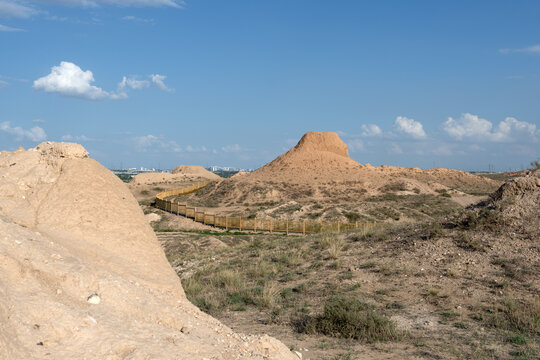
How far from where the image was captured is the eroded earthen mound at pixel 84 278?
3467 mm

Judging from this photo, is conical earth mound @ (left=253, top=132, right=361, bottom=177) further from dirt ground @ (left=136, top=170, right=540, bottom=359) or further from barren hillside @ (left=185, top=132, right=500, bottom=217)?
dirt ground @ (left=136, top=170, right=540, bottom=359)

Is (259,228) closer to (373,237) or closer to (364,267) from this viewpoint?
(373,237)

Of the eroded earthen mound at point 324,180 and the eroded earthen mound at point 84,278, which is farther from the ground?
the eroded earthen mound at point 324,180

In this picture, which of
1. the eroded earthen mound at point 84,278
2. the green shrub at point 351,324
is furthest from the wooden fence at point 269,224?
the eroded earthen mound at point 84,278

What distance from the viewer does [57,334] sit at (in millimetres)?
3422

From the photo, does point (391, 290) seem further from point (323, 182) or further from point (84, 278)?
point (323, 182)

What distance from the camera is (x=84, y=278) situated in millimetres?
4262

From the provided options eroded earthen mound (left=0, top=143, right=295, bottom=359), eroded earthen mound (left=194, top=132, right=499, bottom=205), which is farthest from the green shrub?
eroded earthen mound (left=194, top=132, right=499, bottom=205)

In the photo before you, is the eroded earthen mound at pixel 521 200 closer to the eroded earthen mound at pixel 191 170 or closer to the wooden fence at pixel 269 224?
the wooden fence at pixel 269 224

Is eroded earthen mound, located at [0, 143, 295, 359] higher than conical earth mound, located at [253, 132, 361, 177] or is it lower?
lower

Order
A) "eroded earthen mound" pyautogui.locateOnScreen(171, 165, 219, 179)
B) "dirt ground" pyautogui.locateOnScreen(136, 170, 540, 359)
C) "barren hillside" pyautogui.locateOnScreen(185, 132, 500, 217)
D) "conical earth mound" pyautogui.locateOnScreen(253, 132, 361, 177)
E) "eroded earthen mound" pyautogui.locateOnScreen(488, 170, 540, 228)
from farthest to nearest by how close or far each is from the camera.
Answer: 1. "eroded earthen mound" pyautogui.locateOnScreen(171, 165, 219, 179)
2. "conical earth mound" pyautogui.locateOnScreen(253, 132, 361, 177)
3. "barren hillside" pyautogui.locateOnScreen(185, 132, 500, 217)
4. "eroded earthen mound" pyautogui.locateOnScreen(488, 170, 540, 228)
5. "dirt ground" pyautogui.locateOnScreen(136, 170, 540, 359)

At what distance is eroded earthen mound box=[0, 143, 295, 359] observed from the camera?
3467mm

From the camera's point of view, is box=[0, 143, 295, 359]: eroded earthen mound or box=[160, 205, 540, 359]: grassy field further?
box=[160, 205, 540, 359]: grassy field

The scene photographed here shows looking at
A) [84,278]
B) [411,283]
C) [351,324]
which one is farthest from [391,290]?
[84,278]
